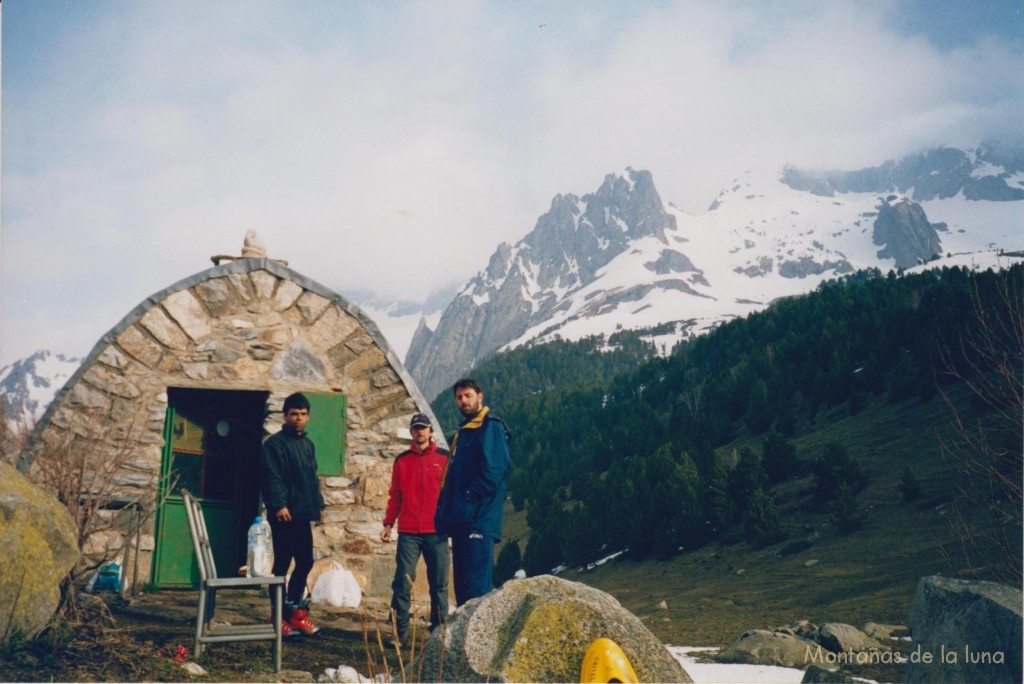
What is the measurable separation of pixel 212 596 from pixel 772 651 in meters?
6.22

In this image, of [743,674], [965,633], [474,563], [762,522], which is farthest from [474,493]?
[762,522]

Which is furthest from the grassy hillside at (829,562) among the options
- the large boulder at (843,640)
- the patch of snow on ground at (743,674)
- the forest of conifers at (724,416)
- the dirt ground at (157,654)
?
the dirt ground at (157,654)

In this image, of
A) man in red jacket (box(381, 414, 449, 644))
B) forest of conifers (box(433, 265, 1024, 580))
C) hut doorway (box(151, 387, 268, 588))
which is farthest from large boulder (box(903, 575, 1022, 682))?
forest of conifers (box(433, 265, 1024, 580))

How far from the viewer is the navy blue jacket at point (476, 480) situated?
209 inches

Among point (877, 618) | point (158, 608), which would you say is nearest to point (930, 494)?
point (877, 618)

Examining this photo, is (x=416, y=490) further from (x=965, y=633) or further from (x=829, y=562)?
(x=829, y=562)

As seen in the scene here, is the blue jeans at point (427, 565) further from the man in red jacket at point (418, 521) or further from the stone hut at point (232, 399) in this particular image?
the stone hut at point (232, 399)

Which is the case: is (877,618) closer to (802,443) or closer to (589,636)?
(589,636)

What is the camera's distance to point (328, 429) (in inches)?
319

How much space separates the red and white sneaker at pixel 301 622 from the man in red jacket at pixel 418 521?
64cm

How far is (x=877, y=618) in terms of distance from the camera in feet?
54.5

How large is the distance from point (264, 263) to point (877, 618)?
14.2 meters

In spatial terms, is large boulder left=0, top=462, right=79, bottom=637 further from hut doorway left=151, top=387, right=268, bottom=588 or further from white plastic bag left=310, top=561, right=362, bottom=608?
hut doorway left=151, top=387, right=268, bottom=588

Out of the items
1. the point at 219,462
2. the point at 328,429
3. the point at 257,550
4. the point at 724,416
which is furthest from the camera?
the point at 724,416
